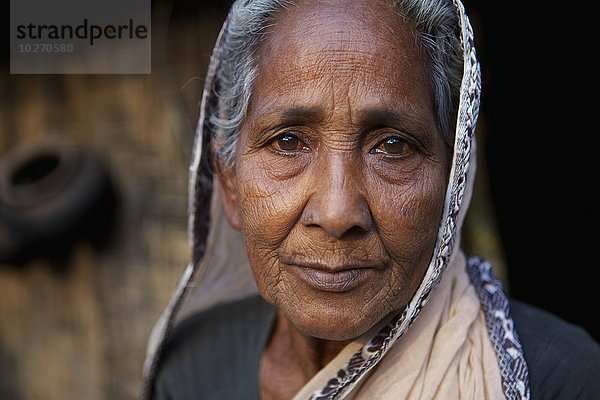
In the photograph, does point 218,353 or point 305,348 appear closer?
point 305,348

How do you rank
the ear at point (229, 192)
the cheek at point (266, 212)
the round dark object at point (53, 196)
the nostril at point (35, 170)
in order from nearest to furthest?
1. the cheek at point (266, 212)
2. the ear at point (229, 192)
3. the round dark object at point (53, 196)
4. the nostril at point (35, 170)

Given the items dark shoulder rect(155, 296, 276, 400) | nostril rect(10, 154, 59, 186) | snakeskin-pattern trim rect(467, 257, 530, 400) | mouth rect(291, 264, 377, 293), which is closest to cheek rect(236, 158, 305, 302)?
mouth rect(291, 264, 377, 293)

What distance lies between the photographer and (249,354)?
76.1 inches

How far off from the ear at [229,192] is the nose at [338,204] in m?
0.43

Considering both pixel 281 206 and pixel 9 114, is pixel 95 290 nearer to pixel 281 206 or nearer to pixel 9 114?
pixel 9 114

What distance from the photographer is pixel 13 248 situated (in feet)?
13.4

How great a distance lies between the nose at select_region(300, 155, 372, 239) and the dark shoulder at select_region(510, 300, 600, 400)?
670 mm

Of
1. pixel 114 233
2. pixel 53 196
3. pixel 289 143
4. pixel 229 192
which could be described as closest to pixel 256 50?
pixel 289 143

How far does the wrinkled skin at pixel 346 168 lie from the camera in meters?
1.34

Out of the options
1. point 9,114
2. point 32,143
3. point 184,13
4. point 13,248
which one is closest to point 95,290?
point 13,248

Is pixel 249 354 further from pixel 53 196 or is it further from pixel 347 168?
pixel 53 196

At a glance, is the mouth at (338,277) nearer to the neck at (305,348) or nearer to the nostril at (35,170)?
the neck at (305,348)

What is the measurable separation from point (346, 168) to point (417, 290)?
16.8 inches

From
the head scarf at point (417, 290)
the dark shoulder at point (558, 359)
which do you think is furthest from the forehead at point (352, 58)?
the dark shoulder at point (558, 359)
